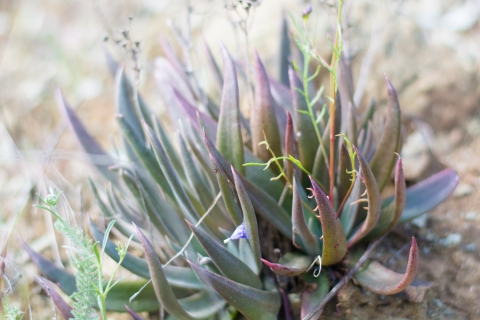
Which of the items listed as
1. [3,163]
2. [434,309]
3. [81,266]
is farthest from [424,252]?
[3,163]

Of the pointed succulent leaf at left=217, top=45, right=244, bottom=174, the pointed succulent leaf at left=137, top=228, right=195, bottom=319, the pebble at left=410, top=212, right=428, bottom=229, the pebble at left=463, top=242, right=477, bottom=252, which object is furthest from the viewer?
the pebble at left=410, top=212, right=428, bottom=229

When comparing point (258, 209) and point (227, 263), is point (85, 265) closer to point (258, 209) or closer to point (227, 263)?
point (227, 263)

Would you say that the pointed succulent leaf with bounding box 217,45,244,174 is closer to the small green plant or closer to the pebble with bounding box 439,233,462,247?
the small green plant

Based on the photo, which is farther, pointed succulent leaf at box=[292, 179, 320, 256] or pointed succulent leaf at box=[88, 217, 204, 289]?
pointed succulent leaf at box=[88, 217, 204, 289]

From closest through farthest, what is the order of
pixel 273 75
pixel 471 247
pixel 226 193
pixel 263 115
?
pixel 226 193
pixel 263 115
pixel 471 247
pixel 273 75

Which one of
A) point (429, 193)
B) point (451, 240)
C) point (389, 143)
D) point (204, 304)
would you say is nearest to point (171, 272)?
point (204, 304)

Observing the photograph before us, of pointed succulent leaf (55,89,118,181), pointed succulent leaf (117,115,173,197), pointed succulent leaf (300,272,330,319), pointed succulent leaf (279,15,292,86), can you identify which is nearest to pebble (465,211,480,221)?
pointed succulent leaf (300,272,330,319)

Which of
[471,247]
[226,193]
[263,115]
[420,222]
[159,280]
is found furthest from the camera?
[420,222]
